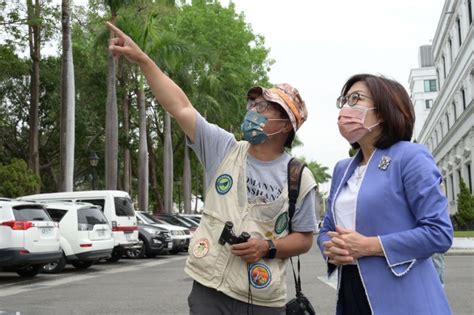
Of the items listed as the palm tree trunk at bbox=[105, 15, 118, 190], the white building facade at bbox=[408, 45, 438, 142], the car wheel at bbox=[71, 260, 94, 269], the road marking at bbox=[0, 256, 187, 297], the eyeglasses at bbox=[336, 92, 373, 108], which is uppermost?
the white building facade at bbox=[408, 45, 438, 142]

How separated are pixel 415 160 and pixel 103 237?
48.4 ft

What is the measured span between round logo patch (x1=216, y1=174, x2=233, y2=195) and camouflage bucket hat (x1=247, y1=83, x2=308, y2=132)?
1.44 feet

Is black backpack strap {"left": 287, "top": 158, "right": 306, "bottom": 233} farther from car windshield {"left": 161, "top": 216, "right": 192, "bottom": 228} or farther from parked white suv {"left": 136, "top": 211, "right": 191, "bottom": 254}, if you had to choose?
car windshield {"left": 161, "top": 216, "right": 192, "bottom": 228}

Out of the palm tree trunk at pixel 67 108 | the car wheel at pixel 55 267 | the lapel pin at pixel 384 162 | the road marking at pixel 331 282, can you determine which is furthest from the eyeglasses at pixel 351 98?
the palm tree trunk at pixel 67 108

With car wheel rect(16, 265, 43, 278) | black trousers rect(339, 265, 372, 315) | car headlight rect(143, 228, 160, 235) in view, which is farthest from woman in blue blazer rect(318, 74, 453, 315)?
car headlight rect(143, 228, 160, 235)

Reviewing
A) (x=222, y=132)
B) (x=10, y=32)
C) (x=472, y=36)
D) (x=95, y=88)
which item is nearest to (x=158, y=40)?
(x=10, y=32)

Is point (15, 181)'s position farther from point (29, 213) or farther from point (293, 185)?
point (293, 185)

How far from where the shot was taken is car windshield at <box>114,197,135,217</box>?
19062 millimetres

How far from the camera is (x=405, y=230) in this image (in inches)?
104

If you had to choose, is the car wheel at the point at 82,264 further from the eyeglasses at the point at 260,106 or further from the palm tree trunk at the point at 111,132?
the eyeglasses at the point at 260,106

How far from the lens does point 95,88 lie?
133ft

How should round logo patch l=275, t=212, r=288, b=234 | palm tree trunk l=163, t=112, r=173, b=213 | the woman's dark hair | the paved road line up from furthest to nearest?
1. palm tree trunk l=163, t=112, r=173, b=213
2. the paved road
3. round logo patch l=275, t=212, r=288, b=234
4. the woman's dark hair

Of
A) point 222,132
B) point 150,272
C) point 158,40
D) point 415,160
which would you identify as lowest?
point 150,272

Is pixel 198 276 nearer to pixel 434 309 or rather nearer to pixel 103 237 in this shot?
pixel 434 309
